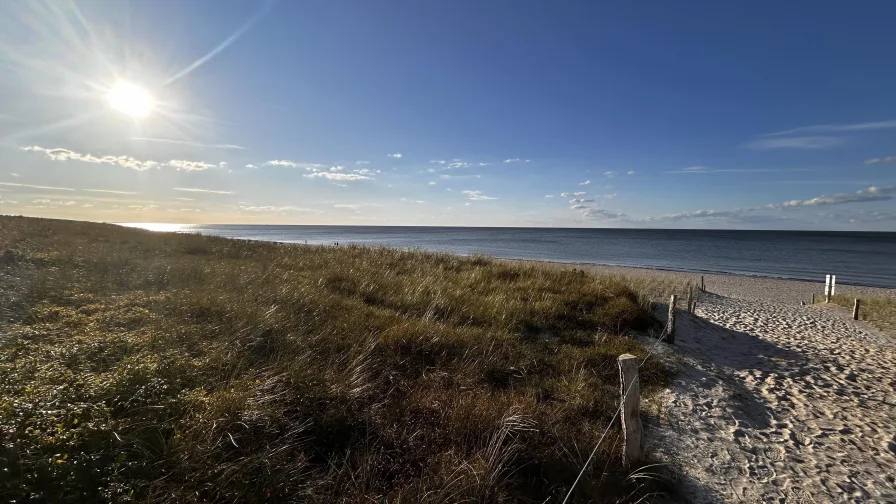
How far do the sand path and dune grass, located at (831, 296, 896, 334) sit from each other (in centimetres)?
552

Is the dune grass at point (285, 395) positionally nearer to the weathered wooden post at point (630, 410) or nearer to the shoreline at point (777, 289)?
Result: the weathered wooden post at point (630, 410)

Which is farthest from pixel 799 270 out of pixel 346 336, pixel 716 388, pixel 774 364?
pixel 346 336

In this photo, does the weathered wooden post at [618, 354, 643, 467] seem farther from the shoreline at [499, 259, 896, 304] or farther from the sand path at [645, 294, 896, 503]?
the shoreline at [499, 259, 896, 304]

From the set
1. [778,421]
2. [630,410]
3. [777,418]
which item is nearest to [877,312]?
[777,418]

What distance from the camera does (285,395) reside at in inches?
160

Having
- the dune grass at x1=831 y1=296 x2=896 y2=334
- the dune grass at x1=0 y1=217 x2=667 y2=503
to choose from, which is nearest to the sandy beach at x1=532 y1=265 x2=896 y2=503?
the dune grass at x1=0 y1=217 x2=667 y2=503

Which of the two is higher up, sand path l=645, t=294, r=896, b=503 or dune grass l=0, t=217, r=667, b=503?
dune grass l=0, t=217, r=667, b=503

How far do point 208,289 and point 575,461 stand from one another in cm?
749

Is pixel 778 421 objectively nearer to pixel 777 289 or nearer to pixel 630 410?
pixel 630 410

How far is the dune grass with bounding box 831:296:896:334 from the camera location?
14608mm

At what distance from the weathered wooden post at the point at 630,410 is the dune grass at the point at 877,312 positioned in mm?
16580

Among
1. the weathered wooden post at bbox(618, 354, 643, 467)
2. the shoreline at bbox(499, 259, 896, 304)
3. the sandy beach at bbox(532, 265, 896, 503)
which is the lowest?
the shoreline at bbox(499, 259, 896, 304)

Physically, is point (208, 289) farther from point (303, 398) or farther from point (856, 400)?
point (856, 400)

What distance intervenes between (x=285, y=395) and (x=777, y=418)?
7.47 m
